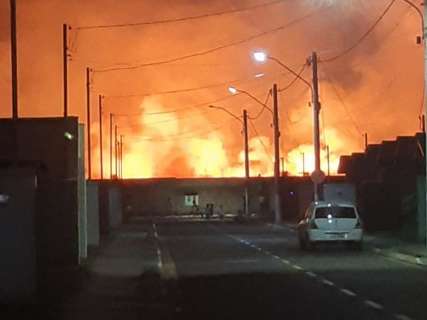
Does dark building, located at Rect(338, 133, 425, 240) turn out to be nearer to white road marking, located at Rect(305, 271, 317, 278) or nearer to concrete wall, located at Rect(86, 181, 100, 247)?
concrete wall, located at Rect(86, 181, 100, 247)

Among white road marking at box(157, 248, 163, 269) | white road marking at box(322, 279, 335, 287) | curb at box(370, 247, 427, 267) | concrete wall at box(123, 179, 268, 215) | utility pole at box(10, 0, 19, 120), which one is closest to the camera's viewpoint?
white road marking at box(322, 279, 335, 287)

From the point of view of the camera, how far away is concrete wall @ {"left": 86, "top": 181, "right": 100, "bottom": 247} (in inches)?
1714

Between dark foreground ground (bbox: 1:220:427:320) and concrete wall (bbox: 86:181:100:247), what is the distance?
2.46 metres

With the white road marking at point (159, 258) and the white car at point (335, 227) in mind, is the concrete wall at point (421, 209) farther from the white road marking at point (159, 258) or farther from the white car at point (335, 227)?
the white road marking at point (159, 258)

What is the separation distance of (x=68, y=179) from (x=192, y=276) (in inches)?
232

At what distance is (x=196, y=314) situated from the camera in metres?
19.5

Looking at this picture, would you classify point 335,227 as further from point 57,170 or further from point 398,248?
point 57,170

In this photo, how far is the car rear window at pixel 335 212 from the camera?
41.8m

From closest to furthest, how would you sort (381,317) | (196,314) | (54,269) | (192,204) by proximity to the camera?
(381,317) → (196,314) → (54,269) → (192,204)

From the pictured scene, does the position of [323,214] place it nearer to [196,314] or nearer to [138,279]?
[138,279]

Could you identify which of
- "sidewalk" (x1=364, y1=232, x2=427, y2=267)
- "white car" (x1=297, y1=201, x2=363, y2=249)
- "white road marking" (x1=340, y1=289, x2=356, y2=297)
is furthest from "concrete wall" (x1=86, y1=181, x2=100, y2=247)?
"white road marking" (x1=340, y1=289, x2=356, y2=297)

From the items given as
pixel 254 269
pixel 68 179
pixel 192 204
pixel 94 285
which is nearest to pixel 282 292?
pixel 94 285

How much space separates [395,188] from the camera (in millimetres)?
60312

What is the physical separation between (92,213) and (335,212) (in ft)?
31.7
